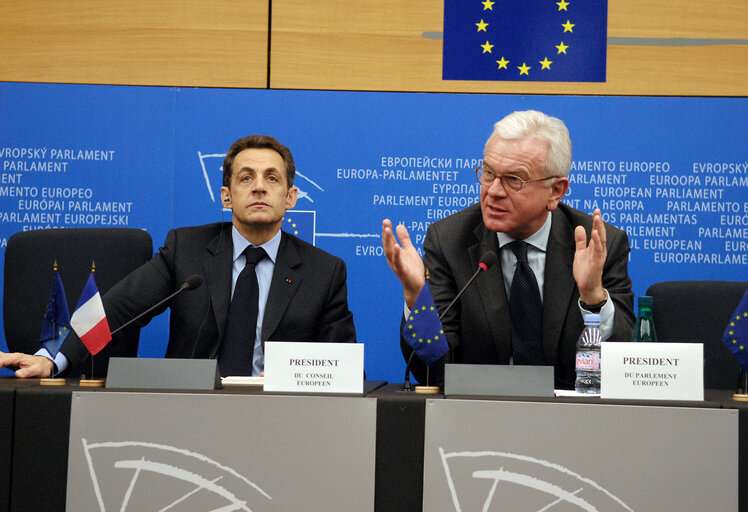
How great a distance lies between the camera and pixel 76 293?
9.77 feet

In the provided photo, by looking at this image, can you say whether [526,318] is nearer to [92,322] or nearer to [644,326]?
[644,326]

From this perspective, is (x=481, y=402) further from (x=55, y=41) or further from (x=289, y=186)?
(x=55, y=41)

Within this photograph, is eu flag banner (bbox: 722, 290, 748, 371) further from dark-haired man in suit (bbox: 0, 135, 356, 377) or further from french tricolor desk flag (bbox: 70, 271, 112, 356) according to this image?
french tricolor desk flag (bbox: 70, 271, 112, 356)

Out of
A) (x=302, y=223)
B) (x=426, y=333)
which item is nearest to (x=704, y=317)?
(x=426, y=333)

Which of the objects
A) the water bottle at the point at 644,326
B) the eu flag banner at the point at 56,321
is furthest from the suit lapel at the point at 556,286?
the eu flag banner at the point at 56,321

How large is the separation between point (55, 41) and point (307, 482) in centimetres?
301

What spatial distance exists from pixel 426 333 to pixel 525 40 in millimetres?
2305

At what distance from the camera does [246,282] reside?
2.67m

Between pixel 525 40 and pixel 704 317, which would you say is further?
pixel 525 40

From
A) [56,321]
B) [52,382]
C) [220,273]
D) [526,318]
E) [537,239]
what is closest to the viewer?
[52,382]

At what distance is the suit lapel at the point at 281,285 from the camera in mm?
2578

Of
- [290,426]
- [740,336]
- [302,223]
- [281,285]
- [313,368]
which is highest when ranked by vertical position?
[302,223]

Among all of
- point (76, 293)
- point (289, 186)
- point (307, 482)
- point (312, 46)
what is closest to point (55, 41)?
point (312, 46)

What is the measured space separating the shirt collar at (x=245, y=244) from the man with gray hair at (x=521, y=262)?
1.79ft
